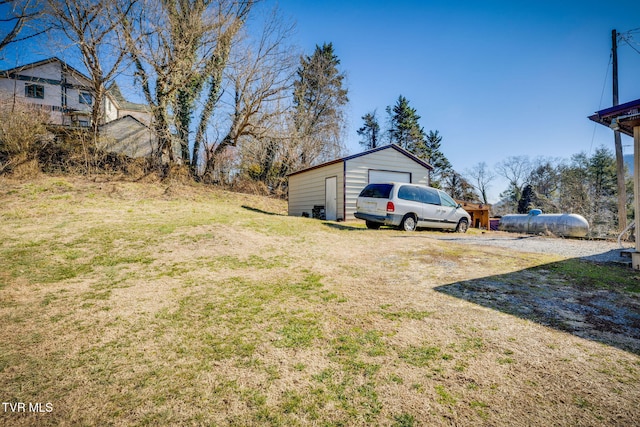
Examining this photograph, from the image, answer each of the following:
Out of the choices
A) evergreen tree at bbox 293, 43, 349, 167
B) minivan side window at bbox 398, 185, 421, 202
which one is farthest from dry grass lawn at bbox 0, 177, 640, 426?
evergreen tree at bbox 293, 43, 349, 167

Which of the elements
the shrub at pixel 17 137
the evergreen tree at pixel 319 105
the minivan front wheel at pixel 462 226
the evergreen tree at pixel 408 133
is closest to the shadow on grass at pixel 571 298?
the minivan front wheel at pixel 462 226

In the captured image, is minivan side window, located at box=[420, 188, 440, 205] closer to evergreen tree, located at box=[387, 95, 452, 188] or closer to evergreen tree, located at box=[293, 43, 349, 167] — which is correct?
evergreen tree, located at box=[293, 43, 349, 167]

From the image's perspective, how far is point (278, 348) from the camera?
7.75 feet

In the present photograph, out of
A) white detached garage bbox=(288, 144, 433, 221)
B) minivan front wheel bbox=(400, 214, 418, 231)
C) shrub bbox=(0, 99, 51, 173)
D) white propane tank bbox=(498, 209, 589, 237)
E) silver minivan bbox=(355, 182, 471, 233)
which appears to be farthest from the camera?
white propane tank bbox=(498, 209, 589, 237)

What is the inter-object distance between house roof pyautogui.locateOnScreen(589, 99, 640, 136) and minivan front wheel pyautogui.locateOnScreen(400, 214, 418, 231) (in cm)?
527

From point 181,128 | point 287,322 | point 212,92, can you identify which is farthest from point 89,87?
point 287,322

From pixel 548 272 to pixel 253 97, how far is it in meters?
17.3

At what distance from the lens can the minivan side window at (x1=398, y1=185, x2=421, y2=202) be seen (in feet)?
31.8

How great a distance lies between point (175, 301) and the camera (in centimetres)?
324

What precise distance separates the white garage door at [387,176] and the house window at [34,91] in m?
35.6

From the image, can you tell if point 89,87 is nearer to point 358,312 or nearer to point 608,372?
point 358,312

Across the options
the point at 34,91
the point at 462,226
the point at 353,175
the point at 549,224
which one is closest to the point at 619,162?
the point at 549,224

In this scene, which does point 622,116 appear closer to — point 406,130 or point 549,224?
point 549,224

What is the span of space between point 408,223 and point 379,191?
1512 mm
